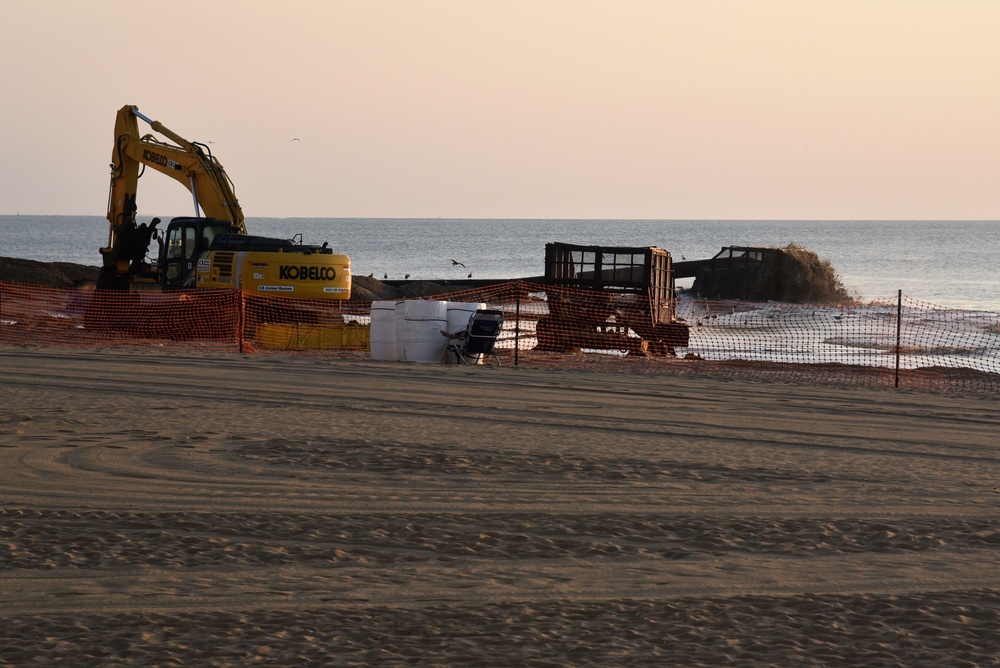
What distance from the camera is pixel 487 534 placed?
7.35m

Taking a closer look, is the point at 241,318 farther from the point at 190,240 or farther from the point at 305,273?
the point at 190,240

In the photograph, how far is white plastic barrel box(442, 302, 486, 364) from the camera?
19.2m

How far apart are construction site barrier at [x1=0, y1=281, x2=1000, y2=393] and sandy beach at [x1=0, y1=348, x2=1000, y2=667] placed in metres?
6.80

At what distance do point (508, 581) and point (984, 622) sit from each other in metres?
2.39

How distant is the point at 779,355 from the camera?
24484mm

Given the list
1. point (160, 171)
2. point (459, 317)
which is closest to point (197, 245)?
point (160, 171)

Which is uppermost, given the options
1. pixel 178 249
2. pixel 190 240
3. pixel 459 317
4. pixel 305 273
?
pixel 190 240

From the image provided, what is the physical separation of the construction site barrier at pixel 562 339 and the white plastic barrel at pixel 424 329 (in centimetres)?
112

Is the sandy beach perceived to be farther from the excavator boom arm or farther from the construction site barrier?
the excavator boom arm

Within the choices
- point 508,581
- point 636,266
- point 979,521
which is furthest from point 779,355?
point 508,581

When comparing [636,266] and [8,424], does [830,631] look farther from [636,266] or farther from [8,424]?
[636,266]

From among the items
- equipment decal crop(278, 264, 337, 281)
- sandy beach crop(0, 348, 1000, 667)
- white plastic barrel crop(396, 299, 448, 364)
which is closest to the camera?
sandy beach crop(0, 348, 1000, 667)

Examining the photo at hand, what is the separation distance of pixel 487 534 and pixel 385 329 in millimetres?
12327

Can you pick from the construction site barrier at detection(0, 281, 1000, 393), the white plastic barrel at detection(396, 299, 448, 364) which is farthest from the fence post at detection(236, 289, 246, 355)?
the white plastic barrel at detection(396, 299, 448, 364)
